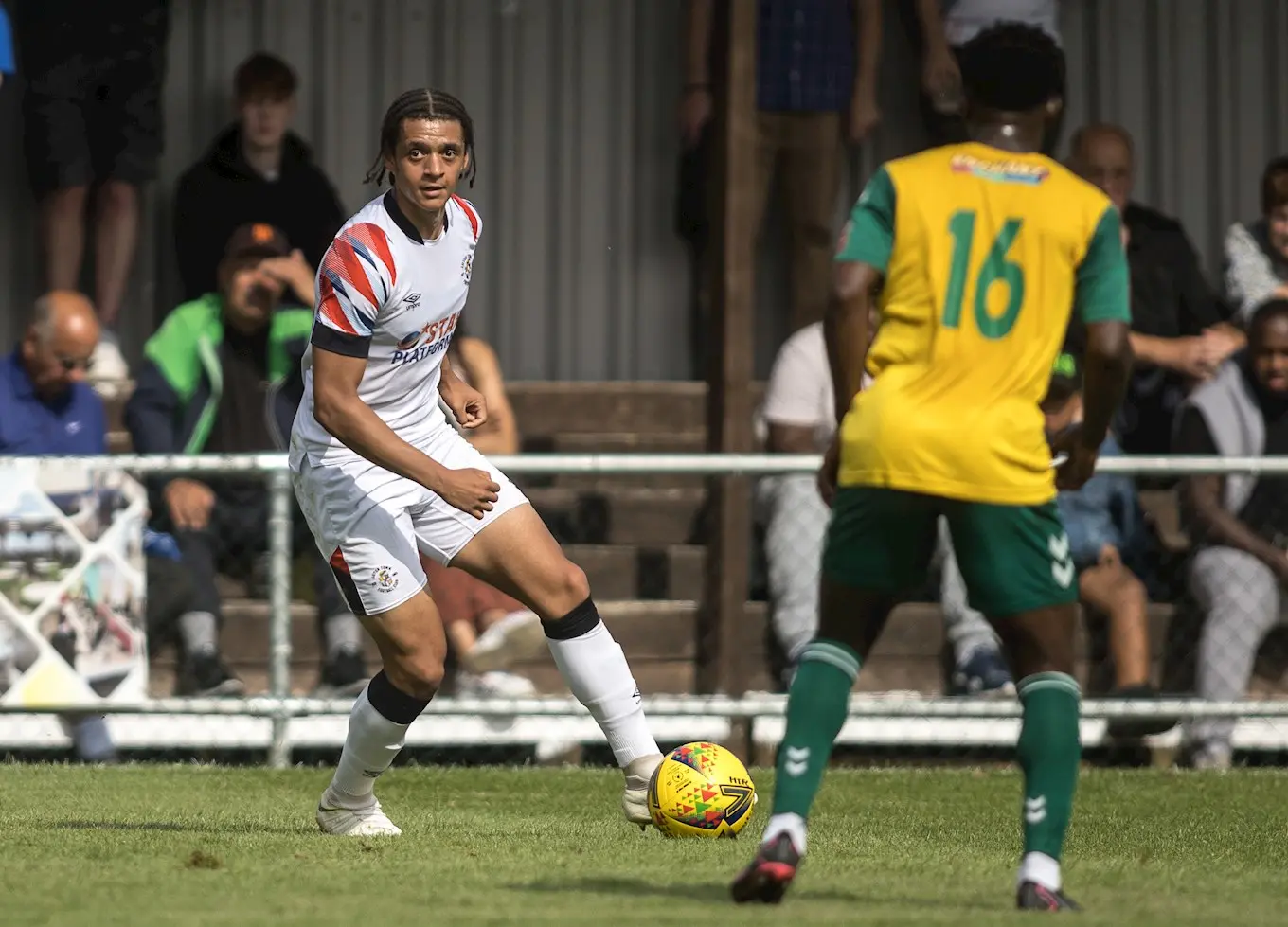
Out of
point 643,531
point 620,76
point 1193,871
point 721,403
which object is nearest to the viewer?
point 1193,871

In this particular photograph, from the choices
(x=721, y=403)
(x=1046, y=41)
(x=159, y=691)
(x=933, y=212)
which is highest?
(x=1046, y=41)

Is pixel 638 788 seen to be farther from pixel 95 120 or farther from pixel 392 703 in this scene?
pixel 95 120

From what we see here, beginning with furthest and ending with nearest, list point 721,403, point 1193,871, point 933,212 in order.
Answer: point 721,403, point 1193,871, point 933,212

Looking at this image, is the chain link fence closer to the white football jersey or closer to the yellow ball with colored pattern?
the white football jersey

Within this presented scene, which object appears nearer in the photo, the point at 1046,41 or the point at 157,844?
the point at 1046,41

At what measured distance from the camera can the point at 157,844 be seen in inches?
249

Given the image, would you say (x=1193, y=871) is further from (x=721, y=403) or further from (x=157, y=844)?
(x=721, y=403)

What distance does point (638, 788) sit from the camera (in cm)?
659

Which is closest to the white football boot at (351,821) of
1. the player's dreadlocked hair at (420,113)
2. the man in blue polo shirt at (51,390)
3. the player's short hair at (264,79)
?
the player's dreadlocked hair at (420,113)

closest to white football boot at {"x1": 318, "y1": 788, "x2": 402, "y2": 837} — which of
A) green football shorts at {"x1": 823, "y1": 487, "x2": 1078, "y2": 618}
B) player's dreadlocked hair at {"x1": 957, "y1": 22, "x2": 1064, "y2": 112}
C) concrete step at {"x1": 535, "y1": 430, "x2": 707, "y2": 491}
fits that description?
green football shorts at {"x1": 823, "y1": 487, "x2": 1078, "y2": 618}

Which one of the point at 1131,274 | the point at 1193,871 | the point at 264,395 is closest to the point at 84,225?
the point at 264,395

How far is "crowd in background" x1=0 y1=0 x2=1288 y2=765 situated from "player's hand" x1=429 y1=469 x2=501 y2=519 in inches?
133

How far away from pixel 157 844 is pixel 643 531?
4.61 m

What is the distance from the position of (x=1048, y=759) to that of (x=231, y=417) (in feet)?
19.3
